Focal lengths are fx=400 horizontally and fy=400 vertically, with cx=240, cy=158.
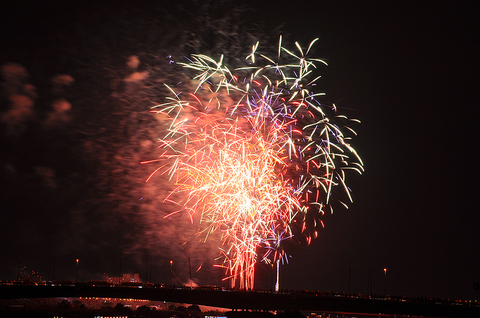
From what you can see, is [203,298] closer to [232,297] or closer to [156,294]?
[232,297]

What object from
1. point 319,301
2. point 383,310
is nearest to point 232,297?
point 319,301

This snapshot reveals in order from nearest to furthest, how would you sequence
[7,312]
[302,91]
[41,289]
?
[302,91] → [41,289] → [7,312]

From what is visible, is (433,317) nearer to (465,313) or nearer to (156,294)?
(465,313)

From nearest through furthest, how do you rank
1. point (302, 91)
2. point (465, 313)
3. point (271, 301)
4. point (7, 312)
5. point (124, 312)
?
point (302, 91) < point (465, 313) < point (271, 301) < point (7, 312) < point (124, 312)

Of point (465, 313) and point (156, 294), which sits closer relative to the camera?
point (465, 313)

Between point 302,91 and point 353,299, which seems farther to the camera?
point 353,299

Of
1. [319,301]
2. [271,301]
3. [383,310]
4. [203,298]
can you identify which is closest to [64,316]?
[203,298]

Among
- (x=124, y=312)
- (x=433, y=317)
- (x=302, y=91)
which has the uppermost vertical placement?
(x=302, y=91)

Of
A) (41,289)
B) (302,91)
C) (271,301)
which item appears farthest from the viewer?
(41,289)

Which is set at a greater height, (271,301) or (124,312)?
(271,301)
